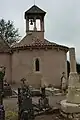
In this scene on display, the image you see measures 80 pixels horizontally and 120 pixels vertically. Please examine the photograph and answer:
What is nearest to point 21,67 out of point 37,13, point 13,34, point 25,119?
point 37,13

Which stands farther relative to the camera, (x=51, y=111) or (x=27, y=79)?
(x=27, y=79)

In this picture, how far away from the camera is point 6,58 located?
26.0 meters

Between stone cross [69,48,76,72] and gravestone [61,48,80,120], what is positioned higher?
stone cross [69,48,76,72]

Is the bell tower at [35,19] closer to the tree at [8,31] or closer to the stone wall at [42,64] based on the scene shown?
the stone wall at [42,64]

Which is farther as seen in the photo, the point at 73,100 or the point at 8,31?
the point at 8,31

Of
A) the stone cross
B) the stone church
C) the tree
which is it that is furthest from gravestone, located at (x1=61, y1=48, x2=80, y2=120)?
the tree

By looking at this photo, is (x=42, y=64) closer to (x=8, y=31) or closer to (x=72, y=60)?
(x=72, y=60)

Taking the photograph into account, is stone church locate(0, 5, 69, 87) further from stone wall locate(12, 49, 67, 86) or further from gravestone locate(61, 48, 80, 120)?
gravestone locate(61, 48, 80, 120)

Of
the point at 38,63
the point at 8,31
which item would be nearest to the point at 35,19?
the point at 38,63

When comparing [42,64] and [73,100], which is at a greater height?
[42,64]

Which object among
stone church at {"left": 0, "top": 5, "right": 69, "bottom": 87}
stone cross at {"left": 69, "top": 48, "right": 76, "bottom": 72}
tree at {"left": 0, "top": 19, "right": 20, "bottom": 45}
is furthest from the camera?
tree at {"left": 0, "top": 19, "right": 20, "bottom": 45}

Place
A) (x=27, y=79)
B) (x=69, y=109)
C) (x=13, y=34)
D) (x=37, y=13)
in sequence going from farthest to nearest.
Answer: (x=13, y=34)
(x=37, y=13)
(x=27, y=79)
(x=69, y=109)

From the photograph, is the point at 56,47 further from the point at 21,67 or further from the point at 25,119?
the point at 25,119

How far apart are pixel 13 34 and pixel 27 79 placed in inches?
1153
